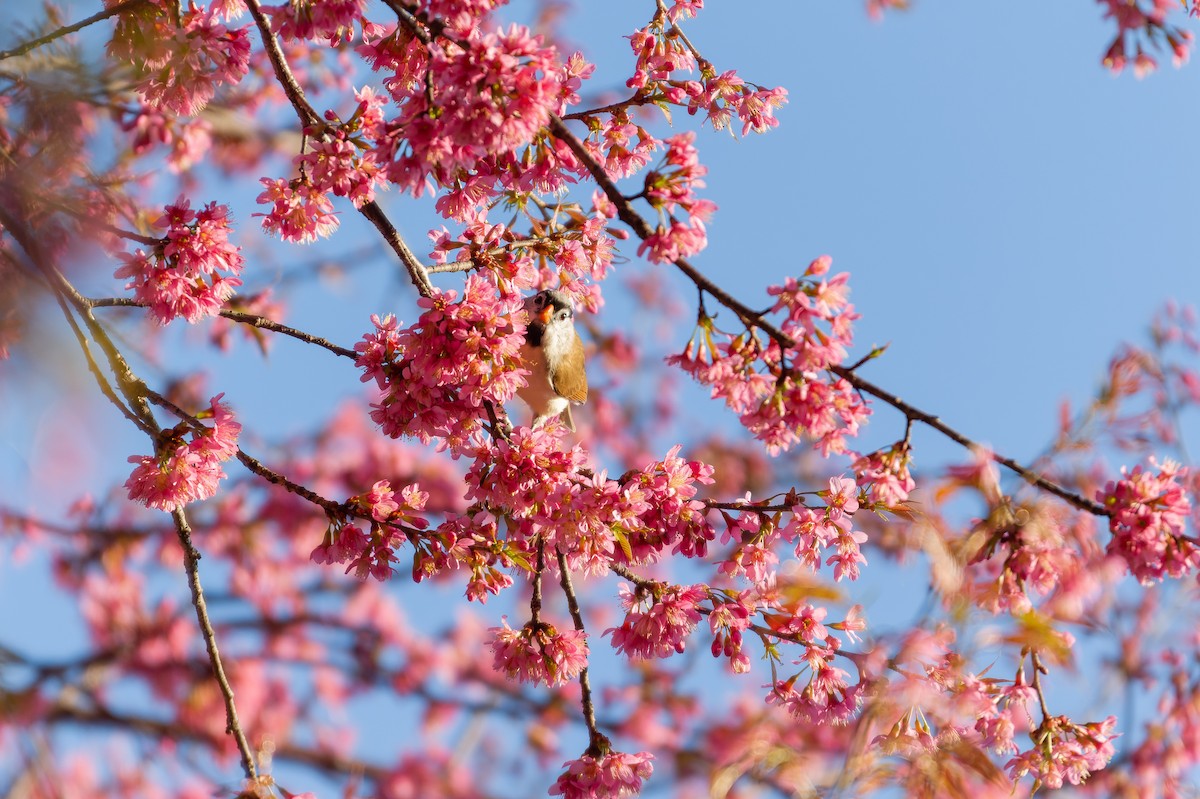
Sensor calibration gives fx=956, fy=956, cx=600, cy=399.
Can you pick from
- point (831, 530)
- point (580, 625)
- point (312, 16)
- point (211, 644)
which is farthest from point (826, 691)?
point (312, 16)

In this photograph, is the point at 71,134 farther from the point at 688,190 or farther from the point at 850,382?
the point at 850,382

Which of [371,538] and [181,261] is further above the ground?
[181,261]

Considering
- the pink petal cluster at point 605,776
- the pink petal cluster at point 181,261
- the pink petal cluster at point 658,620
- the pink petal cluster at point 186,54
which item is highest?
the pink petal cluster at point 186,54

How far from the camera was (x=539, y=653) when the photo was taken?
2.93 meters

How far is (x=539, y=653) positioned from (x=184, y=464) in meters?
1.17

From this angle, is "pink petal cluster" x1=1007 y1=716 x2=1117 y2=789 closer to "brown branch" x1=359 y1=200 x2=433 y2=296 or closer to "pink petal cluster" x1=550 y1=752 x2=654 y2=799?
"pink petal cluster" x1=550 y1=752 x2=654 y2=799

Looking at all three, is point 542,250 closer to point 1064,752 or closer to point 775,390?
point 775,390

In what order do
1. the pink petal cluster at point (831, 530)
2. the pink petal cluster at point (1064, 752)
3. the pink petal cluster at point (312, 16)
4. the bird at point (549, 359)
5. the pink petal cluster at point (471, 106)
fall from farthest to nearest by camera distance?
the bird at point (549, 359), the pink petal cluster at point (1064, 752), the pink petal cluster at point (831, 530), the pink petal cluster at point (312, 16), the pink petal cluster at point (471, 106)

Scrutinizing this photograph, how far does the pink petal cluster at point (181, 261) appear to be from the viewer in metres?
2.72

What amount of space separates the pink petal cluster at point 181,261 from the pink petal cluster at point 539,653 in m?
1.34

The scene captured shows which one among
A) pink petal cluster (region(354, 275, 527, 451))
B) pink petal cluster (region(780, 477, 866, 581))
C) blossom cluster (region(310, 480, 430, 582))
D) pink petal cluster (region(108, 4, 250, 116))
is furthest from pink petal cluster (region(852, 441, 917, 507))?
pink petal cluster (region(108, 4, 250, 116))

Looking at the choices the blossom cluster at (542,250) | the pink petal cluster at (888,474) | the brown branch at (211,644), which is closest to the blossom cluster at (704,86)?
the blossom cluster at (542,250)

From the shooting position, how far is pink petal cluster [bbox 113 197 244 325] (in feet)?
8.94

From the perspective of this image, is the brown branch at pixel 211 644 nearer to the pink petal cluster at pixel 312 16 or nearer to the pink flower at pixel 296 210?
the pink flower at pixel 296 210
